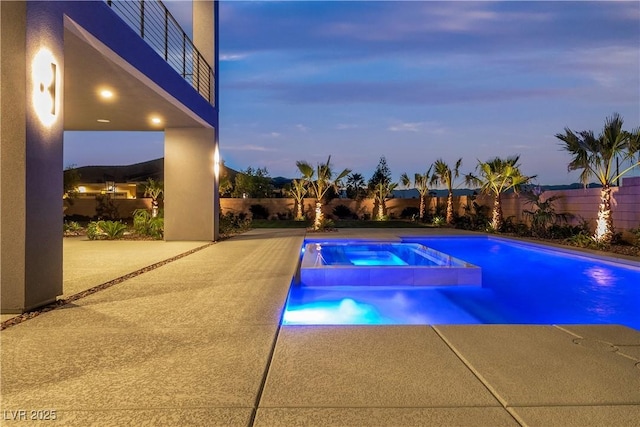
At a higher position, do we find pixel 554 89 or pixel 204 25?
pixel 554 89

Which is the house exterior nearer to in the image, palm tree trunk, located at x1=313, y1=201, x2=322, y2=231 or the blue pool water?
the blue pool water

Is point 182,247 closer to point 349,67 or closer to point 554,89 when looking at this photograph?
point 349,67

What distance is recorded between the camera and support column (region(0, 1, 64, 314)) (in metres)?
4.23

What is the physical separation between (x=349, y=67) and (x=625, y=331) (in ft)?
84.4

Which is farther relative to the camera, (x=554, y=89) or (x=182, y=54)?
(x=554, y=89)

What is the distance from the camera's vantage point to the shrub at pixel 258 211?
2594 centimetres

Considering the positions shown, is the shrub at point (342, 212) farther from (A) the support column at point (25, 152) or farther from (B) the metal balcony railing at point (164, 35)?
(A) the support column at point (25, 152)

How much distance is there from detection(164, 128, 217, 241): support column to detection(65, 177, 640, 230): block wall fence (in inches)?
463

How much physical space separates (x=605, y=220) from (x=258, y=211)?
1829 cm

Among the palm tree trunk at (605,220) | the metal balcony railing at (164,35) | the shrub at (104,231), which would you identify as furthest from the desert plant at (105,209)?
the palm tree trunk at (605,220)

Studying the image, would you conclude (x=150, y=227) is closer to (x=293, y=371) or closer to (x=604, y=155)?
(x=293, y=371)

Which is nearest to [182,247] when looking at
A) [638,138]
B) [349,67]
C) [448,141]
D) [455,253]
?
[455,253]

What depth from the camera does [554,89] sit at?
25.8 meters

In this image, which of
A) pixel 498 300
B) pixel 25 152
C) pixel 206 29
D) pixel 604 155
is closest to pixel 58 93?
pixel 25 152
